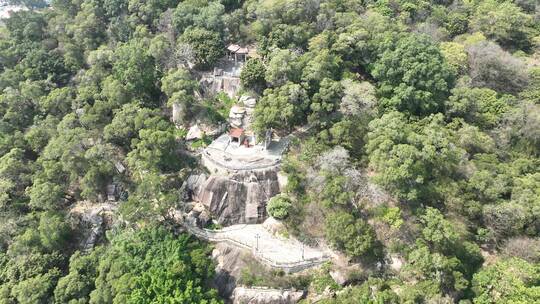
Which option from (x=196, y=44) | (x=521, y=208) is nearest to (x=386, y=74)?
(x=521, y=208)

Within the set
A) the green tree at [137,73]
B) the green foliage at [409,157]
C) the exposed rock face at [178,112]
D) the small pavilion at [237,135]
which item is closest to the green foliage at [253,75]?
the small pavilion at [237,135]

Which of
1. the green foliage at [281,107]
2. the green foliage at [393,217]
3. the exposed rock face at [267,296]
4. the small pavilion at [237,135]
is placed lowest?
the exposed rock face at [267,296]

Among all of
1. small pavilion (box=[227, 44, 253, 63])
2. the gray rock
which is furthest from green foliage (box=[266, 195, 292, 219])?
small pavilion (box=[227, 44, 253, 63])

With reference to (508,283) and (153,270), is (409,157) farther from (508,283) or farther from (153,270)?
(153,270)

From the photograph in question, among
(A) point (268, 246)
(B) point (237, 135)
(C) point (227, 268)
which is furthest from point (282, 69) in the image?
(C) point (227, 268)

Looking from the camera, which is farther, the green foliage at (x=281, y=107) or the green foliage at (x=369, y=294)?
the green foliage at (x=281, y=107)

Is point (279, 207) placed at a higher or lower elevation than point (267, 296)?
higher

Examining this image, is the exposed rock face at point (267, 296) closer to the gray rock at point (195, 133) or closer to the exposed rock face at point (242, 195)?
the exposed rock face at point (242, 195)

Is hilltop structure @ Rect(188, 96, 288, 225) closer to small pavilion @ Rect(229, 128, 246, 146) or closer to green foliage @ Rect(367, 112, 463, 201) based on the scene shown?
small pavilion @ Rect(229, 128, 246, 146)
